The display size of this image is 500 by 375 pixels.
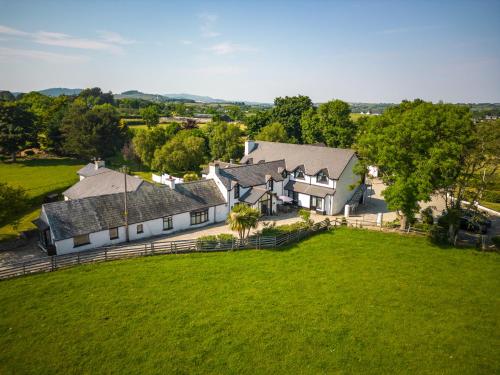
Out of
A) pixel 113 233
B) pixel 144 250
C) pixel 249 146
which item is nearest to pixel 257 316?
pixel 144 250

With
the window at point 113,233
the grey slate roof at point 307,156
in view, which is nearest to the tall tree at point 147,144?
the grey slate roof at point 307,156

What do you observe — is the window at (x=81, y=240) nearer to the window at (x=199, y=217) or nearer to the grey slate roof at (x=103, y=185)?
the grey slate roof at (x=103, y=185)

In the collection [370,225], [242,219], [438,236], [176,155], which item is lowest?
[370,225]

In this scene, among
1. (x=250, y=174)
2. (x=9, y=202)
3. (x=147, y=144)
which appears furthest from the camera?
(x=147, y=144)

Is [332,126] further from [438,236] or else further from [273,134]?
[438,236]

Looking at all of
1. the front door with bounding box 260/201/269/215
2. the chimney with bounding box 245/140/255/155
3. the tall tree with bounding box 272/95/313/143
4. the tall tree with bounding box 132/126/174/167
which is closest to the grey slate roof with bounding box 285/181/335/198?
the front door with bounding box 260/201/269/215

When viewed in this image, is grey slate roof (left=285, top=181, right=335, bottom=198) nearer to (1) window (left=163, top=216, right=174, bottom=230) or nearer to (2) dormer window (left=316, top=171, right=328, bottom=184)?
(2) dormer window (left=316, top=171, right=328, bottom=184)
